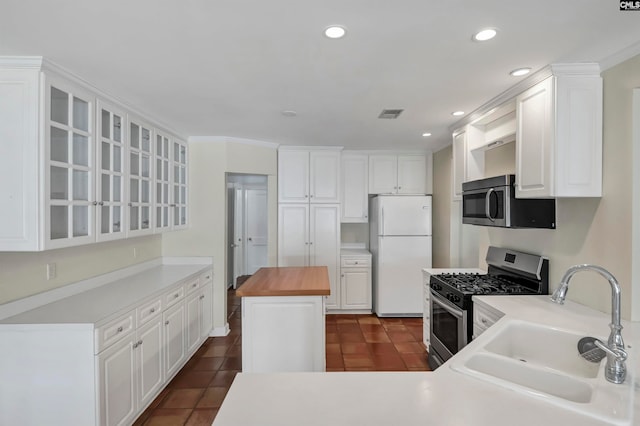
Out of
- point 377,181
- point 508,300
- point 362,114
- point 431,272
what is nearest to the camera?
point 508,300

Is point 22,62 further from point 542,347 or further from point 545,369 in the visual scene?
point 542,347

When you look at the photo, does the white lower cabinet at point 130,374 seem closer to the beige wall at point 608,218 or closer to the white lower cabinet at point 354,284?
the white lower cabinet at point 354,284

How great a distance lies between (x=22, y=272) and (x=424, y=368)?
10.8 feet

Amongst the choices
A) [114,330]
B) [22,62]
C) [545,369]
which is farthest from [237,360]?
[22,62]

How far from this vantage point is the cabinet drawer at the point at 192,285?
315 cm

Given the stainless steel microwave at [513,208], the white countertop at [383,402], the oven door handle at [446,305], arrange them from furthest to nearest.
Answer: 1. the oven door handle at [446,305]
2. the stainless steel microwave at [513,208]
3. the white countertop at [383,402]

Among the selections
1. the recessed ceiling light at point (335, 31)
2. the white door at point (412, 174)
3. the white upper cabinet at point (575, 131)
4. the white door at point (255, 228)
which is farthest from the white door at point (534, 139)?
the white door at point (255, 228)

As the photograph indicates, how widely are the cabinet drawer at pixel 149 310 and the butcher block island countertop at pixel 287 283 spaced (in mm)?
727

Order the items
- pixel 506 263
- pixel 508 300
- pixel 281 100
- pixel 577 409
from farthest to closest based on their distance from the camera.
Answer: pixel 506 263
pixel 281 100
pixel 508 300
pixel 577 409

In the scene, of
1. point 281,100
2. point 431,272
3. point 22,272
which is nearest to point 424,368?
point 431,272

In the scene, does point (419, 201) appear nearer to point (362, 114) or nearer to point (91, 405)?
point (362, 114)

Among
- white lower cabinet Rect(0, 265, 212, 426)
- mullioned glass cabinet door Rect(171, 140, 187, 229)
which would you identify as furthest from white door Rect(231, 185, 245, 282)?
white lower cabinet Rect(0, 265, 212, 426)

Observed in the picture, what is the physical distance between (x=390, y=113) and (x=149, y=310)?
2.61m

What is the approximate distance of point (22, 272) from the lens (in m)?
2.04
